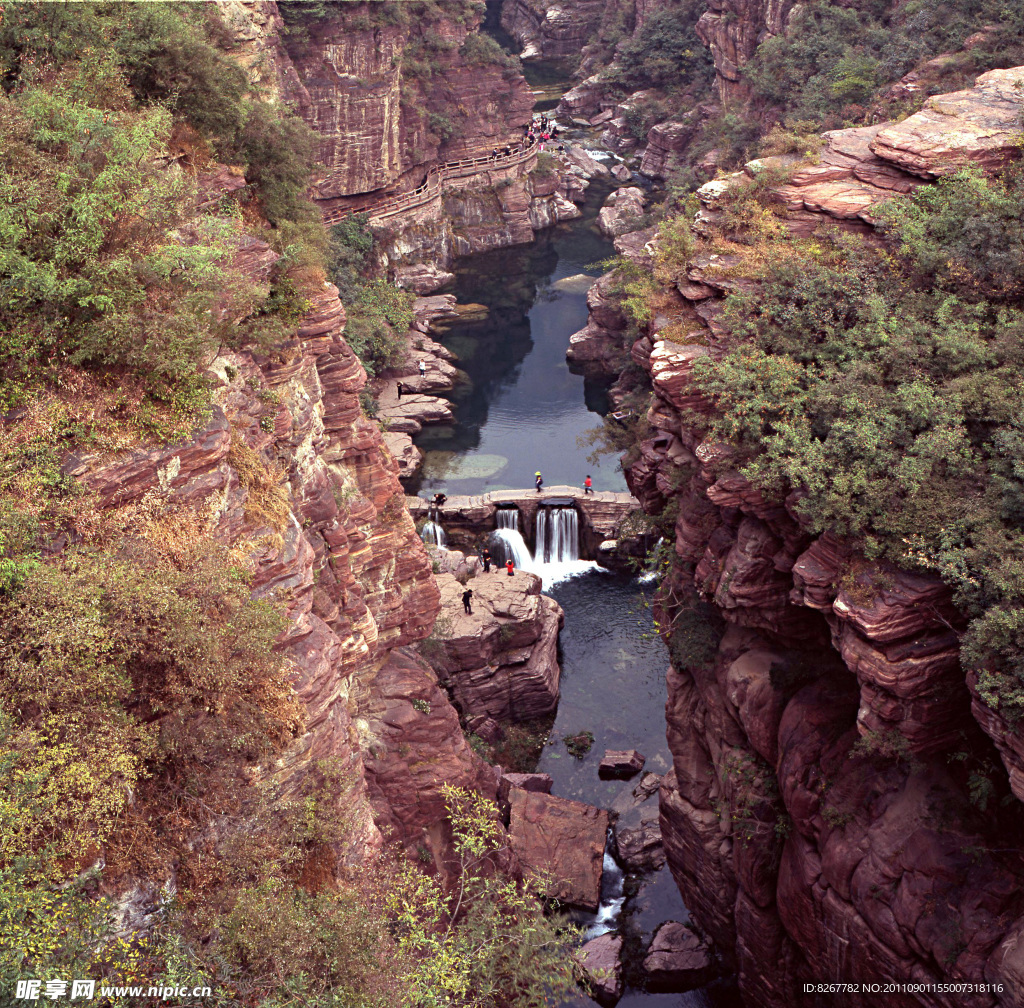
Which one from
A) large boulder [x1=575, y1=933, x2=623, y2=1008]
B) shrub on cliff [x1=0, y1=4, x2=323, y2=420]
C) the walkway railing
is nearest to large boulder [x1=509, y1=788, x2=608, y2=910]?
large boulder [x1=575, y1=933, x2=623, y2=1008]

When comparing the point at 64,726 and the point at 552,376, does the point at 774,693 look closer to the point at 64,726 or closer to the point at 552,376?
the point at 64,726

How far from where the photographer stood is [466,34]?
62188mm

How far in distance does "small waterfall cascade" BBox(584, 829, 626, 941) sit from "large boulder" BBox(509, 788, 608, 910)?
0.38m

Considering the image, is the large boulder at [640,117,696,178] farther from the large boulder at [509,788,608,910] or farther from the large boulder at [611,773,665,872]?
the large boulder at [509,788,608,910]

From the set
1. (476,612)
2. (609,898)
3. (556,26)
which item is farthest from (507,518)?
(556,26)

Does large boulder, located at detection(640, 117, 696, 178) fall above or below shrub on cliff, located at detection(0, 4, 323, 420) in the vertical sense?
above

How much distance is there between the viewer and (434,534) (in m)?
36.2

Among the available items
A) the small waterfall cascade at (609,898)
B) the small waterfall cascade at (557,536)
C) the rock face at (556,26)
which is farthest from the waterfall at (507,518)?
the rock face at (556,26)

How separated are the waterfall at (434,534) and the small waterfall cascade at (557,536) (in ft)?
13.3

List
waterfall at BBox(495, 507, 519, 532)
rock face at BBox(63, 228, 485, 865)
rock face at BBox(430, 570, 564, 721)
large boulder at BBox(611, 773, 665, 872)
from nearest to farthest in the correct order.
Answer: rock face at BBox(63, 228, 485, 865) → large boulder at BBox(611, 773, 665, 872) → rock face at BBox(430, 570, 564, 721) → waterfall at BBox(495, 507, 519, 532)

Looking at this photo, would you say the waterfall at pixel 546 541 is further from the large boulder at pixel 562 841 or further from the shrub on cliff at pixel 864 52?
the shrub on cliff at pixel 864 52

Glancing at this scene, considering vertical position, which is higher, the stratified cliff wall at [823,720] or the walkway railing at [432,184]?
the walkway railing at [432,184]

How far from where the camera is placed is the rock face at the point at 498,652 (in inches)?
1110

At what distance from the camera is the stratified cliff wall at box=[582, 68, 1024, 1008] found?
1373 centimetres
